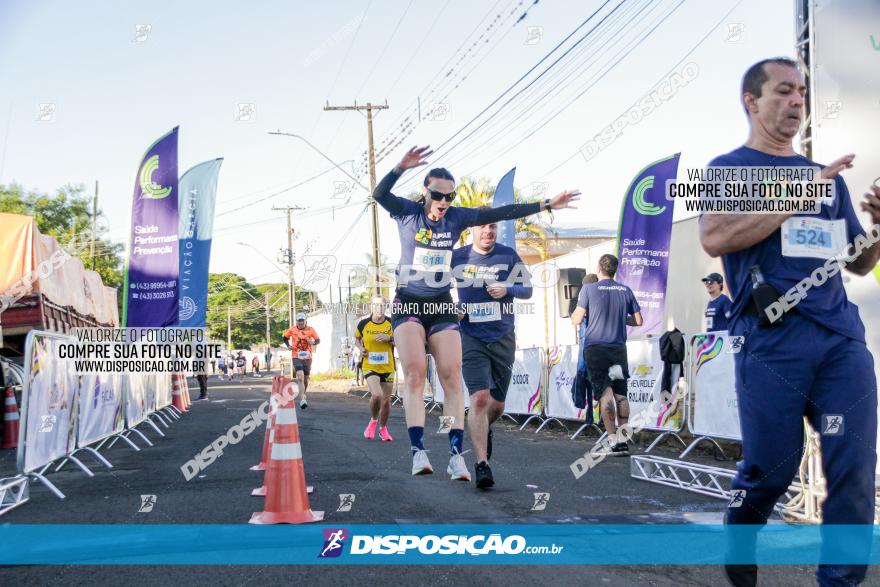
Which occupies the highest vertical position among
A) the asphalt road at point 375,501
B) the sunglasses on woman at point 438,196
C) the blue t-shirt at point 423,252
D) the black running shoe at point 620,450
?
the sunglasses on woman at point 438,196

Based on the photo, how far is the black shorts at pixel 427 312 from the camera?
591cm

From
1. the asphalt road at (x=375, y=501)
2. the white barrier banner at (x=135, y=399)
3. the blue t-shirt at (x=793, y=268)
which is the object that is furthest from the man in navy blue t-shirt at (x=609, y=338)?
A: the white barrier banner at (x=135, y=399)

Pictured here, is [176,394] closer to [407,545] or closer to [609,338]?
[609,338]

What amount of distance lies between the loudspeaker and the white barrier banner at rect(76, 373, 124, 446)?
904 centimetres

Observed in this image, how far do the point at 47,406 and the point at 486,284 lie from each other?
4243mm

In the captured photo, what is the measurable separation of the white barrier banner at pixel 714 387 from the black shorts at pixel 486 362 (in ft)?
10.6

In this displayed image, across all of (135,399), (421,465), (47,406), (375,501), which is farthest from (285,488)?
(135,399)

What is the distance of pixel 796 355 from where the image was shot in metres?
2.94

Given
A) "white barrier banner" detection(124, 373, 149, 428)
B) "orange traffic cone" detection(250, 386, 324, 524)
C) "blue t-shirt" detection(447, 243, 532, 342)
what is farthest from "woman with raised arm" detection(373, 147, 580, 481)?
"white barrier banner" detection(124, 373, 149, 428)

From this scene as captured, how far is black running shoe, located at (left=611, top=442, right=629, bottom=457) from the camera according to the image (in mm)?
9570

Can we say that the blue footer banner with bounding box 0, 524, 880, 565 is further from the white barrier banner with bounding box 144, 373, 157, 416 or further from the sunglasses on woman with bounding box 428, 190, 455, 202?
the white barrier banner with bounding box 144, 373, 157, 416

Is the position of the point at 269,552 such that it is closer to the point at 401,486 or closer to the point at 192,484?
the point at 401,486

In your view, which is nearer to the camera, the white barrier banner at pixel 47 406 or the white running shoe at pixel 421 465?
the white running shoe at pixel 421 465

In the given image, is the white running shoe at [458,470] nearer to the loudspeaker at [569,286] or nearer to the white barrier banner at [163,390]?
the loudspeaker at [569,286]
